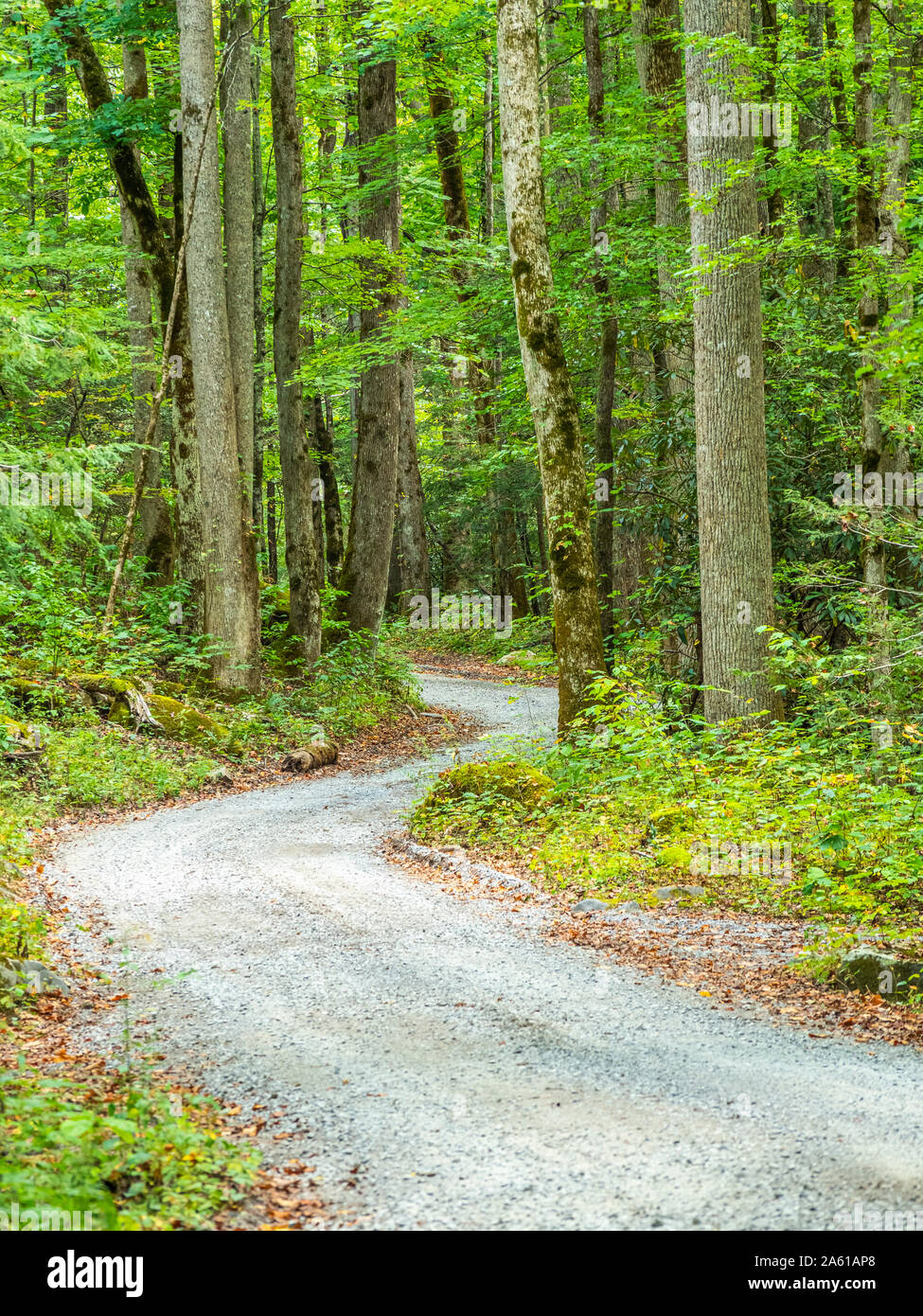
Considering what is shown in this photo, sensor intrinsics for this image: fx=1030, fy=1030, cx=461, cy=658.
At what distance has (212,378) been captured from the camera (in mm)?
14969

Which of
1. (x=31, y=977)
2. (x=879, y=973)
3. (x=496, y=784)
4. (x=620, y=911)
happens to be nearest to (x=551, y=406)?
(x=496, y=784)

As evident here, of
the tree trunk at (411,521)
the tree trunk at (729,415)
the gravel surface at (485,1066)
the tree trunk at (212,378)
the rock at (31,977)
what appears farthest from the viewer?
the tree trunk at (411,521)

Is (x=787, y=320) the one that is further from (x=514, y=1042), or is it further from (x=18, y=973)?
(x=18, y=973)

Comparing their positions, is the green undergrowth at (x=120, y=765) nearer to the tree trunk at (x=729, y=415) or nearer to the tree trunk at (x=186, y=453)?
the tree trunk at (x=186, y=453)

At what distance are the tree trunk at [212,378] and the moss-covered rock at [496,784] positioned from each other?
5.94m

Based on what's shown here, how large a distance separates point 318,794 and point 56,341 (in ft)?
19.4

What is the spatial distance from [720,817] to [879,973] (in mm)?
2511

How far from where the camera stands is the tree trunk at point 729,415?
9727 mm

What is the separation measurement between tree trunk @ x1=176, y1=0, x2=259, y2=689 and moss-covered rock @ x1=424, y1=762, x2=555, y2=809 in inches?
234

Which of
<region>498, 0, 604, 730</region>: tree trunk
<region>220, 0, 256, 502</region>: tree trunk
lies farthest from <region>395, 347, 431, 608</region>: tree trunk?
<region>498, 0, 604, 730</region>: tree trunk

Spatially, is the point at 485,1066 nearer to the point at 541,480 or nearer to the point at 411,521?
the point at 541,480

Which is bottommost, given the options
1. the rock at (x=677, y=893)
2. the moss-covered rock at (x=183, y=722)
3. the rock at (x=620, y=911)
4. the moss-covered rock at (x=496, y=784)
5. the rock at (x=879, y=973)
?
the rock at (x=620, y=911)

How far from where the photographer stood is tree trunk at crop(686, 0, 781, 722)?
9.73 m

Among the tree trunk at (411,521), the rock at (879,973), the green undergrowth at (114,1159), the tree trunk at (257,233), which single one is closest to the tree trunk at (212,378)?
the tree trunk at (257,233)
